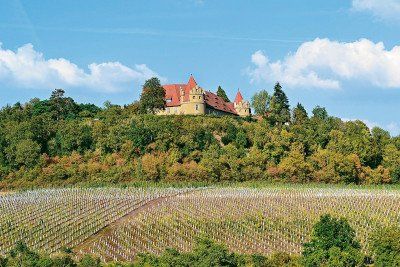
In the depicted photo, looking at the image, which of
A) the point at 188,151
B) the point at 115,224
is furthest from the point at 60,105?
the point at 115,224

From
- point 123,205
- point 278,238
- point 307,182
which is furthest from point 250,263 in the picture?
point 307,182

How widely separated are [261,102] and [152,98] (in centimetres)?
2219

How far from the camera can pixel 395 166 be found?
8888 centimetres

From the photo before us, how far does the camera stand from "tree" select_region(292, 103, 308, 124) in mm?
104125

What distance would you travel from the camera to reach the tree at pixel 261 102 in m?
118

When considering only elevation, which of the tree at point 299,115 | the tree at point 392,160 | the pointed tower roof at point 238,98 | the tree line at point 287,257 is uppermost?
the pointed tower roof at point 238,98

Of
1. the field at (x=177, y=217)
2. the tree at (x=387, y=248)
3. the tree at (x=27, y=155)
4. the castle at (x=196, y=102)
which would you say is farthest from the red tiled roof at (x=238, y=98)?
the tree at (x=387, y=248)

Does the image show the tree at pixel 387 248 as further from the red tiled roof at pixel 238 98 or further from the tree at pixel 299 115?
the red tiled roof at pixel 238 98

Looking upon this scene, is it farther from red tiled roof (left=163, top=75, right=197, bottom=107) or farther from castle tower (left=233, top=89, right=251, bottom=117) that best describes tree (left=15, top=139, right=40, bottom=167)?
castle tower (left=233, top=89, right=251, bottom=117)

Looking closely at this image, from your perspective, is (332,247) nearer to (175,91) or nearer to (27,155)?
(27,155)

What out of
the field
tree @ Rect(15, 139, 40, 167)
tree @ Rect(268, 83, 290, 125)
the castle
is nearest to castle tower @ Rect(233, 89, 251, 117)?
the castle

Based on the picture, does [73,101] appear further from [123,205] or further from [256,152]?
[123,205]

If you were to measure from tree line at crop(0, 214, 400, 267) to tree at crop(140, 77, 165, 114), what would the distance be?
222 ft

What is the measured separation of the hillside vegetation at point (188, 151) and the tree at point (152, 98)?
22.5ft
